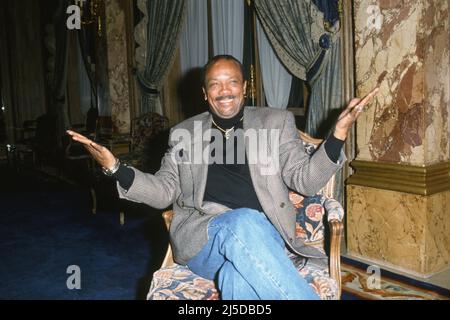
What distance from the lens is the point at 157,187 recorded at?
86.2 inches

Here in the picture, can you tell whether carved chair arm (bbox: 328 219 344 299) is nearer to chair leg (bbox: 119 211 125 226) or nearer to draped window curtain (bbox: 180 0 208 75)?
chair leg (bbox: 119 211 125 226)

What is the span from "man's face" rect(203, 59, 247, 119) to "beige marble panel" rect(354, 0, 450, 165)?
4.64ft

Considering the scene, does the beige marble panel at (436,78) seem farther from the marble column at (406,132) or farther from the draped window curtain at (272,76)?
the draped window curtain at (272,76)

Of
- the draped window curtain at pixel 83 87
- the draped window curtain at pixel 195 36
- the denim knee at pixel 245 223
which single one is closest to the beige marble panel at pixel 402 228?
the denim knee at pixel 245 223

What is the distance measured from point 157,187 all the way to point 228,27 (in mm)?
3501

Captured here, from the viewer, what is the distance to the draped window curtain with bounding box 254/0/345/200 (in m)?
3.73

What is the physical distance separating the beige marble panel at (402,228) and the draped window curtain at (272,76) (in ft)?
4.90

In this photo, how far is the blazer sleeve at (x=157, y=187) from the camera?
212cm

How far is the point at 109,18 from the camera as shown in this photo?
6699 millimetres

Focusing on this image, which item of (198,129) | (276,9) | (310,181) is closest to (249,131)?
(198,129)

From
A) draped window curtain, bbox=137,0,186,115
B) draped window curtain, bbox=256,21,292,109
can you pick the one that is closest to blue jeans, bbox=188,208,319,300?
draped window curtain, bbox=256,21,292,109

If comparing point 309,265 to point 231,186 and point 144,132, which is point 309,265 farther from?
point 144,132

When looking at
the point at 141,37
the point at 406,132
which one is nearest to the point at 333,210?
the point at 406,132
